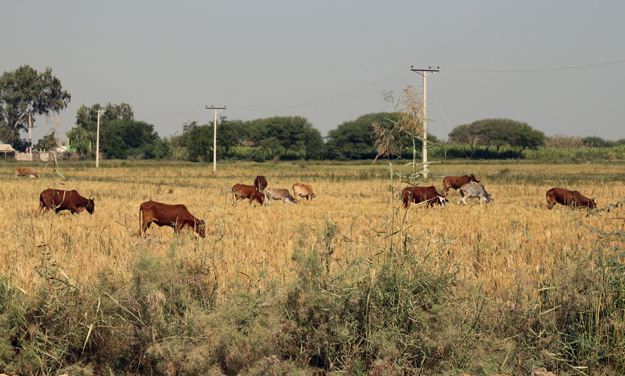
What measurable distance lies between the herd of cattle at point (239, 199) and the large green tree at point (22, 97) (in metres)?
100

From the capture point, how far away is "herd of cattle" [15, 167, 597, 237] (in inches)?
413

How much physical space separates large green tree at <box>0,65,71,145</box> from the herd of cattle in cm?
10030

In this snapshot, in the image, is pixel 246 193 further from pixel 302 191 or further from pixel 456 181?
pixel 456 181

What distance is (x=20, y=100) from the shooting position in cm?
10319

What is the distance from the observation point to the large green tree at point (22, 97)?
334 ft

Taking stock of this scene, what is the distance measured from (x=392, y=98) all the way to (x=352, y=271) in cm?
183

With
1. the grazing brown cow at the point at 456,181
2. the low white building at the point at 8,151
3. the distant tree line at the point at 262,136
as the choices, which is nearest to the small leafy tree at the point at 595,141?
the distant tree line at the point at 262,136

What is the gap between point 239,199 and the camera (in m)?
18.6

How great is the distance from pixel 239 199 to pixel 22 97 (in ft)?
341

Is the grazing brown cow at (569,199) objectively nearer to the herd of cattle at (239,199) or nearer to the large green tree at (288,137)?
the herd of cattle at (239,199)

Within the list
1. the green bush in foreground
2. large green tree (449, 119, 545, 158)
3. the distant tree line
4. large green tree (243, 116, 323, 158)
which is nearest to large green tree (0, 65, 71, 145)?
the distant tree line

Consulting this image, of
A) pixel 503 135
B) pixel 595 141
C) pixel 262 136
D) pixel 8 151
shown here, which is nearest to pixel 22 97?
pixel 8 151

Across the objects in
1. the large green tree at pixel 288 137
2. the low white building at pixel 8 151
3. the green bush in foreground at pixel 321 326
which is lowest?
the green bush in foreground at pixel 321 326

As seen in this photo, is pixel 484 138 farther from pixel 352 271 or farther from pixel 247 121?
pixel 352 271
